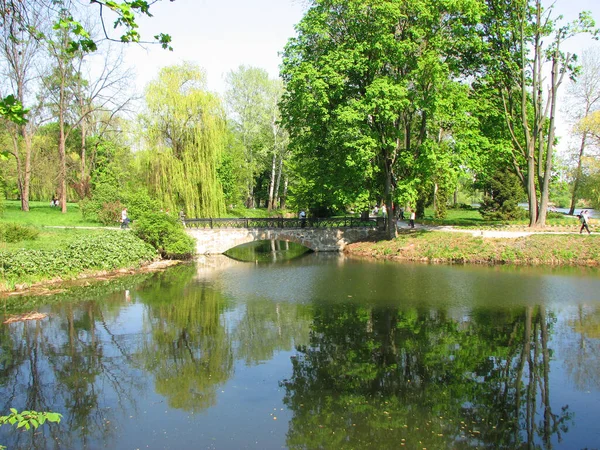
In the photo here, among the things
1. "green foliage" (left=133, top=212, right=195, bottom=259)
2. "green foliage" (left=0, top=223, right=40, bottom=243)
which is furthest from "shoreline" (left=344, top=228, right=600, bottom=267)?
"green foliage" (left=0, top=223, right=40, bottom=243)

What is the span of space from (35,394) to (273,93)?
41292mm

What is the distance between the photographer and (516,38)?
28469 millimetres

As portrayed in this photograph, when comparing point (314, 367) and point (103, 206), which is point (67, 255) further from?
point (314, 367)

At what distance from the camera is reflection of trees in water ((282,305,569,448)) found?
827cm

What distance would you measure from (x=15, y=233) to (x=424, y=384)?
2184 cm

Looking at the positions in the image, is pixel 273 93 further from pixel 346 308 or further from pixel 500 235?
pixel 346 308

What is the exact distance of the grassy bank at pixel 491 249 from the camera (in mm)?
24688

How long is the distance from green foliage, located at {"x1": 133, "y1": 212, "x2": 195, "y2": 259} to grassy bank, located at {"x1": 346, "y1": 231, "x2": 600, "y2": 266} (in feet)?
35.4

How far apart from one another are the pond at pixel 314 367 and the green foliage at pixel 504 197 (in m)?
18.5

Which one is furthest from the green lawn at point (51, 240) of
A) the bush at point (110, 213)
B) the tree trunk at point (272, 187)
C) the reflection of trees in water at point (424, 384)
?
the tree trunk at point (272, 187)

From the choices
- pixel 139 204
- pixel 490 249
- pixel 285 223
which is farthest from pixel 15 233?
pixel 490 249

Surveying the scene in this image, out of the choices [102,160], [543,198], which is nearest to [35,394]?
[543,198]

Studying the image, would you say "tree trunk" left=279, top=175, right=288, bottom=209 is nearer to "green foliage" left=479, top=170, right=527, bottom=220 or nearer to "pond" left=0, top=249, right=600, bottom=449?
"green foliage" left=479, top=170, right=527, bottom=220

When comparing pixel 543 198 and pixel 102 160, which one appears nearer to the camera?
pixel 543 198
